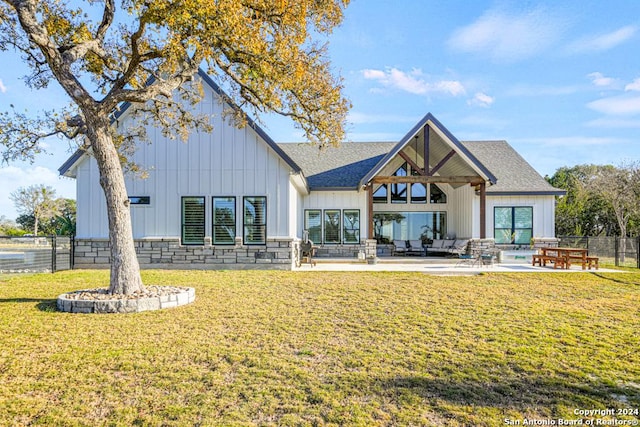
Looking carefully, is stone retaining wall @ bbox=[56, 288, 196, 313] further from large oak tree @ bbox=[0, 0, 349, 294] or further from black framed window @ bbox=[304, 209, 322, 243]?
black framed window @ bbox=[304, 209, 322, 243]

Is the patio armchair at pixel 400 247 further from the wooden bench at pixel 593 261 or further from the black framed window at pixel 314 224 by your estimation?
the wooden bench at pixel 593 261

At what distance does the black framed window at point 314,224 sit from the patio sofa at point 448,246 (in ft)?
17.6

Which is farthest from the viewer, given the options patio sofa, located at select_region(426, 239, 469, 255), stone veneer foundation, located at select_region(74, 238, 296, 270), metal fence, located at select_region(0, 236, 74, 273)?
patio sofa, located at select_region(426, 239, 469, 255)

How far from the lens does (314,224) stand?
17.9 m

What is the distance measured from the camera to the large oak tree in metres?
7.47

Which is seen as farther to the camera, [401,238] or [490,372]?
[401,238]

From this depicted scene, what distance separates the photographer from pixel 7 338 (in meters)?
5.53

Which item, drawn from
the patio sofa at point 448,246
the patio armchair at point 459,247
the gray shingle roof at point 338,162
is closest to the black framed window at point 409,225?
the patio sofa at point 448,246

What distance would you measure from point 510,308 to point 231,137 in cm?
983

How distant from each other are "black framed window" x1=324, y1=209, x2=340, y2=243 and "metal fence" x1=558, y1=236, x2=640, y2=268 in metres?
10.4

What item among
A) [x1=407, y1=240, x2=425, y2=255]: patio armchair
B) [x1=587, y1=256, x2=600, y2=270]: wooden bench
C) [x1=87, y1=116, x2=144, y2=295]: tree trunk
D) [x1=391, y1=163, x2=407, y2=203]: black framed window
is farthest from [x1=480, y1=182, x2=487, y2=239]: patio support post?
[x1=87, y1=116, x2=144, y2=295]: tree trunk

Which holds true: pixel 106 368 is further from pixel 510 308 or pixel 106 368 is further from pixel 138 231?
pixel 138 231

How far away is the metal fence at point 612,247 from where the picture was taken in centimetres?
1576

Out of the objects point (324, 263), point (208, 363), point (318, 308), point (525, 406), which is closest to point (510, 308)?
point (318, 308)
